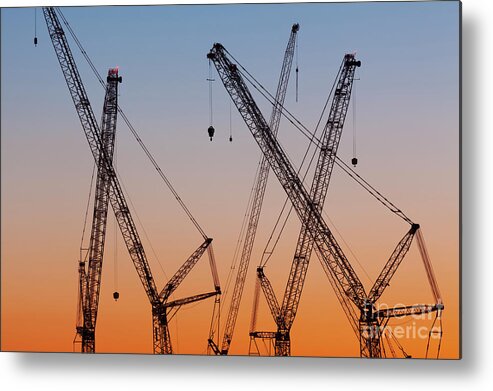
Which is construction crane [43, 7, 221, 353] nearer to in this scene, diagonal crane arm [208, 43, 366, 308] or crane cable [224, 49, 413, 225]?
diagonal crane arm [208, 43, 366, 308]

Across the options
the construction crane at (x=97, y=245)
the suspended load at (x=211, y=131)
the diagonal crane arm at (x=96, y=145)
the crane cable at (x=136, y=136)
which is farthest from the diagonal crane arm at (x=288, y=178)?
the diagonal crane arm at (x=96, y=145)

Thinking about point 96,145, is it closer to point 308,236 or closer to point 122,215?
point 122,215

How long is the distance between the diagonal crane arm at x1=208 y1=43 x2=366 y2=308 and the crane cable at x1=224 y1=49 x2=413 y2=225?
0.30 ft

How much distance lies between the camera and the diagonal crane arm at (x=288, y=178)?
9938 mm

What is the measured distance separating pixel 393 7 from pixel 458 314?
2.96m

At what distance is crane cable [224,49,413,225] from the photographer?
9859 millimetres

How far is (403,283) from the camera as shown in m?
9.80

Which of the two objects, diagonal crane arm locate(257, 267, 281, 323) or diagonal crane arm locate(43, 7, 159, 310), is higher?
diagonal crane arm locate(43, 7, 159, 310)

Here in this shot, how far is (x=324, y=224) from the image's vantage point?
32.9ft

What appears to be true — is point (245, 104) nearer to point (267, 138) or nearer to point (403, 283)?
point (267, 138)

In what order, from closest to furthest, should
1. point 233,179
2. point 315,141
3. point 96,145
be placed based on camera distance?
point 315,141 → point 233,179 → point 96,145

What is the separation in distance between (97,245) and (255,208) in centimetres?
162

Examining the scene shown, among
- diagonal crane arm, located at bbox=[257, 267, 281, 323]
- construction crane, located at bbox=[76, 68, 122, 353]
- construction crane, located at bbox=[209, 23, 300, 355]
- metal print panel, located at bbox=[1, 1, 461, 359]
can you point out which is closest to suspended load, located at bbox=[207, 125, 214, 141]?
metal print panel, located at bbox=[1, 1, 461, 359]

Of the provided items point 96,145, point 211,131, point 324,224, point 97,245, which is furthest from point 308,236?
point 96,145
